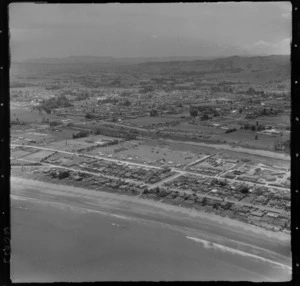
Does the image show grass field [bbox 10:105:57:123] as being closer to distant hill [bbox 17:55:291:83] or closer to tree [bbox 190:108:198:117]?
distant hill [bbox 17:55:291:83]

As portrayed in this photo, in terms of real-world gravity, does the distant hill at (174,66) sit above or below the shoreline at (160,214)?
above

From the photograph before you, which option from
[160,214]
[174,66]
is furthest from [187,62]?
[160,214]

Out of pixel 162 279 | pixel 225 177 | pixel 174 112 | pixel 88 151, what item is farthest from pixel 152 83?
pixel 162 279

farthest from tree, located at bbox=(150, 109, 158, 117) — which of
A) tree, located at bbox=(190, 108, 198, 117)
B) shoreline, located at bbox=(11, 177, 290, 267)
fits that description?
shoreline, located at bbox=(11, 177, 290, 267)

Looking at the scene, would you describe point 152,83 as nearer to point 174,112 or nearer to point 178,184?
point 174,112

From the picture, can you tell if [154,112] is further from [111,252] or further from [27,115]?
[111,252]

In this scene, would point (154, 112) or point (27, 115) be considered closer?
point (27, 115)

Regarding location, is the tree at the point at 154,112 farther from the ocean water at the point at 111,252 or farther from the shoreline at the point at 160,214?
the ocean water at the point at 111,252

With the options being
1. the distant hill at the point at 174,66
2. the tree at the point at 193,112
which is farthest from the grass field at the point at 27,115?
the tree at the point at 193,112
